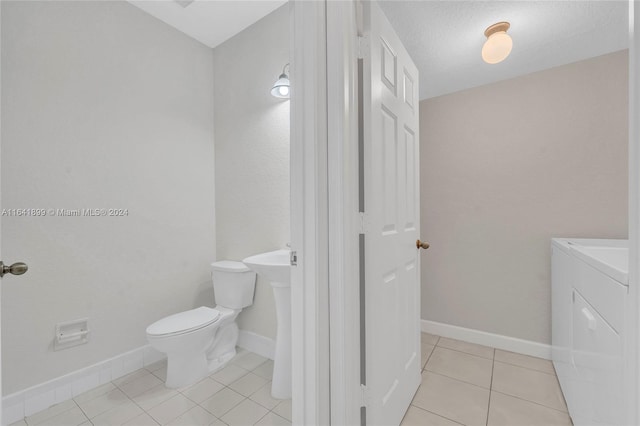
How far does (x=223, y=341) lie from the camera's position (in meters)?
2.09

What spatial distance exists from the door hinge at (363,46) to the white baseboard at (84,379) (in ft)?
6.20

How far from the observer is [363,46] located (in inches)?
45.7

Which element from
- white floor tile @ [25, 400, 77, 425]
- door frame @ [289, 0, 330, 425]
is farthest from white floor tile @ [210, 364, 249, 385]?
door frame @ [289, 0, 330, 425]

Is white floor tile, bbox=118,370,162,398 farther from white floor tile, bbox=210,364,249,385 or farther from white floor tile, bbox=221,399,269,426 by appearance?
white floor tile, bbox=221,399,269,426

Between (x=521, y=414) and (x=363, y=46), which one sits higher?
(x=363, y=46)

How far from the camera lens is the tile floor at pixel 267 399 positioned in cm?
149

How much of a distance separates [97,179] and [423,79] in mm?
2431

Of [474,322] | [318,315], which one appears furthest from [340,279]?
[474,322]

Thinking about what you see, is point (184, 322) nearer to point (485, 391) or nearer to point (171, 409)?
point (171, 409)

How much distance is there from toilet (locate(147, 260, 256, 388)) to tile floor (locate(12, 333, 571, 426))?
0.28 feet

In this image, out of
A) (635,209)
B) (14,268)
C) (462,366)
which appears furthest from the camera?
(462,366)

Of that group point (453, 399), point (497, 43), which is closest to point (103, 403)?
point (453, 399)

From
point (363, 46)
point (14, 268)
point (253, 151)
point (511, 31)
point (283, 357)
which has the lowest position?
point (283, 357)

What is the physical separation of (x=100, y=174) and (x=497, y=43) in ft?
8.32
